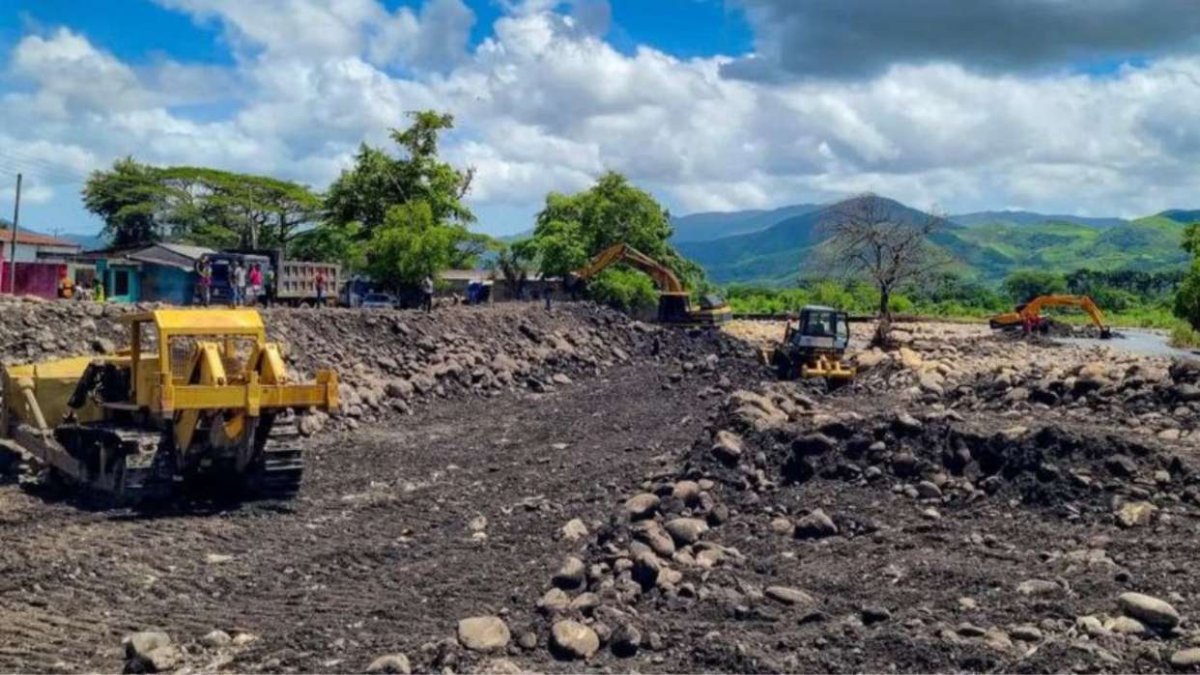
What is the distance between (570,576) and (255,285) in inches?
963

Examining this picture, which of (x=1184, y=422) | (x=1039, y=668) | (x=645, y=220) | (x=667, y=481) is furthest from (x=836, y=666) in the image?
(x=645, y=220)

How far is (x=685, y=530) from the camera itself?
37.7ft

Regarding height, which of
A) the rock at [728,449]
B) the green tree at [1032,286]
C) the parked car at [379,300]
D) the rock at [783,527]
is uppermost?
the green tree at [1032,286]

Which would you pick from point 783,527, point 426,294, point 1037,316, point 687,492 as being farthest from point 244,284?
point 1037,316

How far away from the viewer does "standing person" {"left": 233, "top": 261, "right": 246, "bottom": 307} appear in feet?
102

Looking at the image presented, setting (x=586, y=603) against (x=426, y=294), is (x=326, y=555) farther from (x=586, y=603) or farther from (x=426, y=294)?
(x=426, y=294)

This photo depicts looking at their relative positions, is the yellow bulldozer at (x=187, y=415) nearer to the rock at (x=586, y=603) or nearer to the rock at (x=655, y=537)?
the rock at (x=655, y=537)

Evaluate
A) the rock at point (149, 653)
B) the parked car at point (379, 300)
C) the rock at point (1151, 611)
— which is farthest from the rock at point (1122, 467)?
the parked car at point (379, 300)

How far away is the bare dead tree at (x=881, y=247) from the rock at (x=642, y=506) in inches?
985

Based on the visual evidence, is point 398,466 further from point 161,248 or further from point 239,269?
point 161,248

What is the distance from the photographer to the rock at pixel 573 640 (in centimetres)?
830

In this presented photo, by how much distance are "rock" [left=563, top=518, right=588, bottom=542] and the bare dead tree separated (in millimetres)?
25304

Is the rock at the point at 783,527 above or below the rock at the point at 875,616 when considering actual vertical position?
above

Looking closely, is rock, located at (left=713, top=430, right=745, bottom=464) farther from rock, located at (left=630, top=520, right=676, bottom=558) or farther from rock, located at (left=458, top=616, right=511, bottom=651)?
rock, located at (left=458, top=616, right=511, bottom=651)
